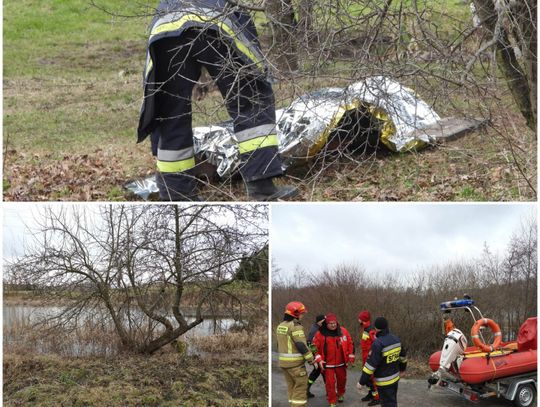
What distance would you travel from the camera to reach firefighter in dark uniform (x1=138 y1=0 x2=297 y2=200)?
5004mm

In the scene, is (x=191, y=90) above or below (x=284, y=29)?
below

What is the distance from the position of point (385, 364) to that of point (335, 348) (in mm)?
752

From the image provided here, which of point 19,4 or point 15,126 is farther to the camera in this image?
point 19,4

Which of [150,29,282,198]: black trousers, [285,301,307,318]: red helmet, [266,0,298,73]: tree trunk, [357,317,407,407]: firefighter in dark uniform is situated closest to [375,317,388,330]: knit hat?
[357,317,407,407]: firefighter in dark uniform

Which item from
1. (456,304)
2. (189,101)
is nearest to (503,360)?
(456,304)

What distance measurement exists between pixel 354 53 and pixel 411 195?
1564 millimetres

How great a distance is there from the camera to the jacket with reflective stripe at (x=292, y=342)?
4.97 metres

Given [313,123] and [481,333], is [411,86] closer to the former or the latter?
[313,123]

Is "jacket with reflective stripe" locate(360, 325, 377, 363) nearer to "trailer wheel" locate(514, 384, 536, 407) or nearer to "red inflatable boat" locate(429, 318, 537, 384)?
"red inflatable boat" locate(429, 318, 537, 384)

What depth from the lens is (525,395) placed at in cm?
503

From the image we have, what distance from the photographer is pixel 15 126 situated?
33.6ft

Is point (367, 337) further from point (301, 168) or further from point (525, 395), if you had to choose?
point (301, 168)

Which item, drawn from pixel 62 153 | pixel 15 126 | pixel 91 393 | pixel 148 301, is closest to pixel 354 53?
pixel 148 301

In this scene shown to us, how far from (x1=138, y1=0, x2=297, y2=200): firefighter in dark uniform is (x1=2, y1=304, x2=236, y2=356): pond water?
1153 millimetres
